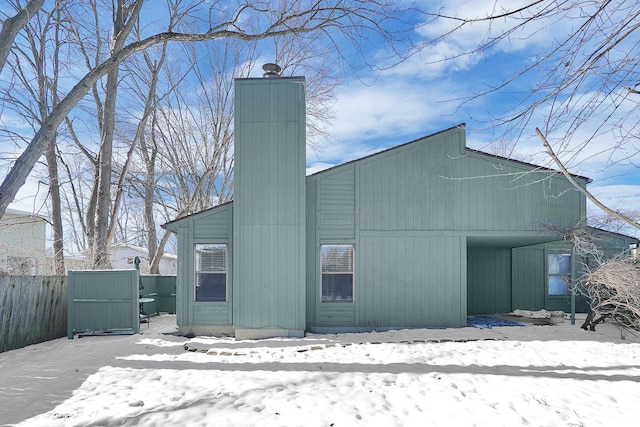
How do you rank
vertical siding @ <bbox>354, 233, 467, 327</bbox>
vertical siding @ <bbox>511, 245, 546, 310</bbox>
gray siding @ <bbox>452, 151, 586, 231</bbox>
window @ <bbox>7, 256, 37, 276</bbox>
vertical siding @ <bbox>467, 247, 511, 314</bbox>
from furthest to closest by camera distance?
vertical siding @ <bbox>467, 247, 511, 314</bbox>, vertical siding @ <bbox>511, 245, 546, 310</bbox>, window @ <bbox>7, 256, 37, 276</bbox>, gray siding @ <bbox>452, 151, 586, 231</bbox>, vertical siding @ <bbox>354, 233, 467, 327</bbox>

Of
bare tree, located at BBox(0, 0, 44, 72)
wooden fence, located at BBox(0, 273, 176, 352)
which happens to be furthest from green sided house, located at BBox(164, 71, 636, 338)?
bare tree, located at BBox(0, 0, 44, 72)

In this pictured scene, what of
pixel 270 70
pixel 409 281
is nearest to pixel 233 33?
pixel 270 70

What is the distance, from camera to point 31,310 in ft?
27.2

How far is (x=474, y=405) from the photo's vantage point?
4.64 meters

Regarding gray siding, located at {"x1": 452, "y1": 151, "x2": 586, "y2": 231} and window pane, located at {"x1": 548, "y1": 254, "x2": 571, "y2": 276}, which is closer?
gray siding, located at {"x1": 452, "y1": 151, "x2": 586, "y2": 231}

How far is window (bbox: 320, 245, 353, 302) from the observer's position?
31.6ft

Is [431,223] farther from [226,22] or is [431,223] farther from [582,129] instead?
[226,22]

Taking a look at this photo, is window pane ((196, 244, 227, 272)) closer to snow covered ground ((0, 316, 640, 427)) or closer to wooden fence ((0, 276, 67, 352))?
snow covered ground ((0, 316, 640, 427))

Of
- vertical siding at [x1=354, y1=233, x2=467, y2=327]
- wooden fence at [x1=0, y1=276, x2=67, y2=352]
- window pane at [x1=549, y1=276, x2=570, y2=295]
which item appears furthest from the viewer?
window pane at [x1=549, y1=276, x2=570, y2=295]

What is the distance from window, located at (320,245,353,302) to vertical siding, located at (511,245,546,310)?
5.87 meters

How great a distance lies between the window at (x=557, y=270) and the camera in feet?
39.6

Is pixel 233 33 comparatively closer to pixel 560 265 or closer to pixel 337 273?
pixel 337 273

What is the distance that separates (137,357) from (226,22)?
7326mm

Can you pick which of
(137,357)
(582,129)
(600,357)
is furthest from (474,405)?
(137,357)
